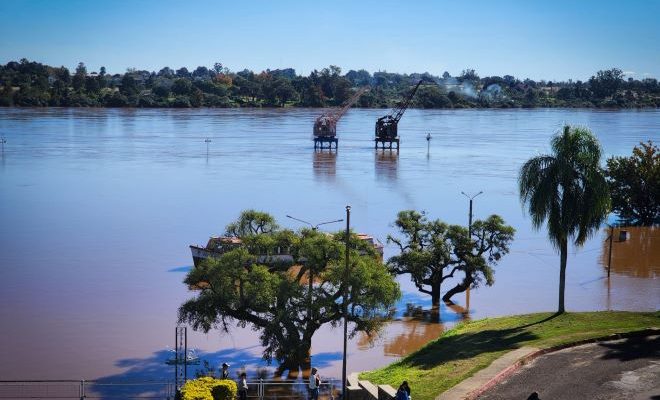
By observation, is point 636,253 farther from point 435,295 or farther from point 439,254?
point 439,254

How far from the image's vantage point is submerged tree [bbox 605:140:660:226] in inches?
2630

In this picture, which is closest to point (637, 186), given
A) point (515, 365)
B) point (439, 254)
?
point (439, 254)

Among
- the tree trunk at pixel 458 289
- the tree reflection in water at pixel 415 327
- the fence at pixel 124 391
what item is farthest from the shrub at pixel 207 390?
the tree trunk at pixel 458 289

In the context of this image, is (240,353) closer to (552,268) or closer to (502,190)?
(552,268)

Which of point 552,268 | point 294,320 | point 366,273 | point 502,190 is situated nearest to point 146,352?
→ point 294,320

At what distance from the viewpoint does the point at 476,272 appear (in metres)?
44.6

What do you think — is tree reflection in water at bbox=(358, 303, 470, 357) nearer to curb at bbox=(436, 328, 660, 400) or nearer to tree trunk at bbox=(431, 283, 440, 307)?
tree trunk at bbox=(431, 283, 440, 307)

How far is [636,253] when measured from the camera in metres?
58.8

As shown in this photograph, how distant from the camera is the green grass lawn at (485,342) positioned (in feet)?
82.3

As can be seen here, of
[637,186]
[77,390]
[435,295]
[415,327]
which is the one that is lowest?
[77,390]

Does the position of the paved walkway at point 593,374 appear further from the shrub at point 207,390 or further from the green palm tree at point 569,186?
the green palm tree at point 569,186

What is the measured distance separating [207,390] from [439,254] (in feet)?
75.9

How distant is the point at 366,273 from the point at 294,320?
314 centimetres

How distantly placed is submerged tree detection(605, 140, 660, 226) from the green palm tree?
3626cm
